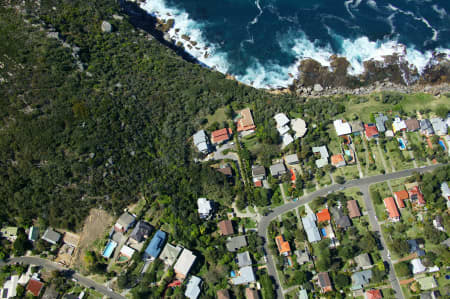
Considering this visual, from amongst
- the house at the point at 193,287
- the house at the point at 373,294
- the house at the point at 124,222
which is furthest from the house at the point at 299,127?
the house at the point at 124,222

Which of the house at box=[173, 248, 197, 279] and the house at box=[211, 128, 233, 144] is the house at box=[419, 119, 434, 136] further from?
the house at box=[173, 248, 197, 279]

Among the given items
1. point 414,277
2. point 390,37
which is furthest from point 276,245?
point 390,37

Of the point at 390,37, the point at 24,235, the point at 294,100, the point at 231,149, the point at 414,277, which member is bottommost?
the point at 414,277

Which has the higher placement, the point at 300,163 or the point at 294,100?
the point at 294,100

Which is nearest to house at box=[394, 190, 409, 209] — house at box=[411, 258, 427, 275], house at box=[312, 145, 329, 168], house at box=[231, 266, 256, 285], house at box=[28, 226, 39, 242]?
house at box=[411, 258, 427, 275]

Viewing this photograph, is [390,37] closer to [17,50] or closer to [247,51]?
[247,51]

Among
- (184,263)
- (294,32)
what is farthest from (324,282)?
(294,32)
